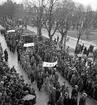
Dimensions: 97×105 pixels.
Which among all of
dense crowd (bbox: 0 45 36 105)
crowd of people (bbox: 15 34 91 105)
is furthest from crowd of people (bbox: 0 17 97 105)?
dense crowd (bbox: 0 45 36 105)

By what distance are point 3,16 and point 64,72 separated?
153 feet

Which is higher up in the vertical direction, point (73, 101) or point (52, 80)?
point (52, 80)

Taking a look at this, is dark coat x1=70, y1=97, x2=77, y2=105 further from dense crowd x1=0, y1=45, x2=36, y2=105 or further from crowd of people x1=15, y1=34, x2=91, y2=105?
dense crowd x1=0, y1=45, x2=36, y2=105

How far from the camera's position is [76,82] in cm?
1125

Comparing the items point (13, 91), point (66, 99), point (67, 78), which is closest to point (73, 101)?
point (66, 99)

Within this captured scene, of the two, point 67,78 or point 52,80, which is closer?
point 52,80

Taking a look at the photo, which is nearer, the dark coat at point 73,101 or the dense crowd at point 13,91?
the dense crowd at point 13,91

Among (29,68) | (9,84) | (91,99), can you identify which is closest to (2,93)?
(9,84)

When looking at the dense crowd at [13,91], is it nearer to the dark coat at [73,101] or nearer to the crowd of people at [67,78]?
the crowd of people at [67,78]

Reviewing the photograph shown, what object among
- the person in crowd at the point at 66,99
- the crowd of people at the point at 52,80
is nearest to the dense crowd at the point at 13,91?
the crowd of people at the point at 52,80

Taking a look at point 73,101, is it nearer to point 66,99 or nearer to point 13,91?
point 66,99

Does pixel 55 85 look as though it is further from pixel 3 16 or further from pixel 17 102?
pixel 3 16

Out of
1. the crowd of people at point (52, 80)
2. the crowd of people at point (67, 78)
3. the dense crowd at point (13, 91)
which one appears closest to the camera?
the dense crowd at point (13, 91)

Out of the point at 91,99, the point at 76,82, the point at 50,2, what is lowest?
the point at 91,99
